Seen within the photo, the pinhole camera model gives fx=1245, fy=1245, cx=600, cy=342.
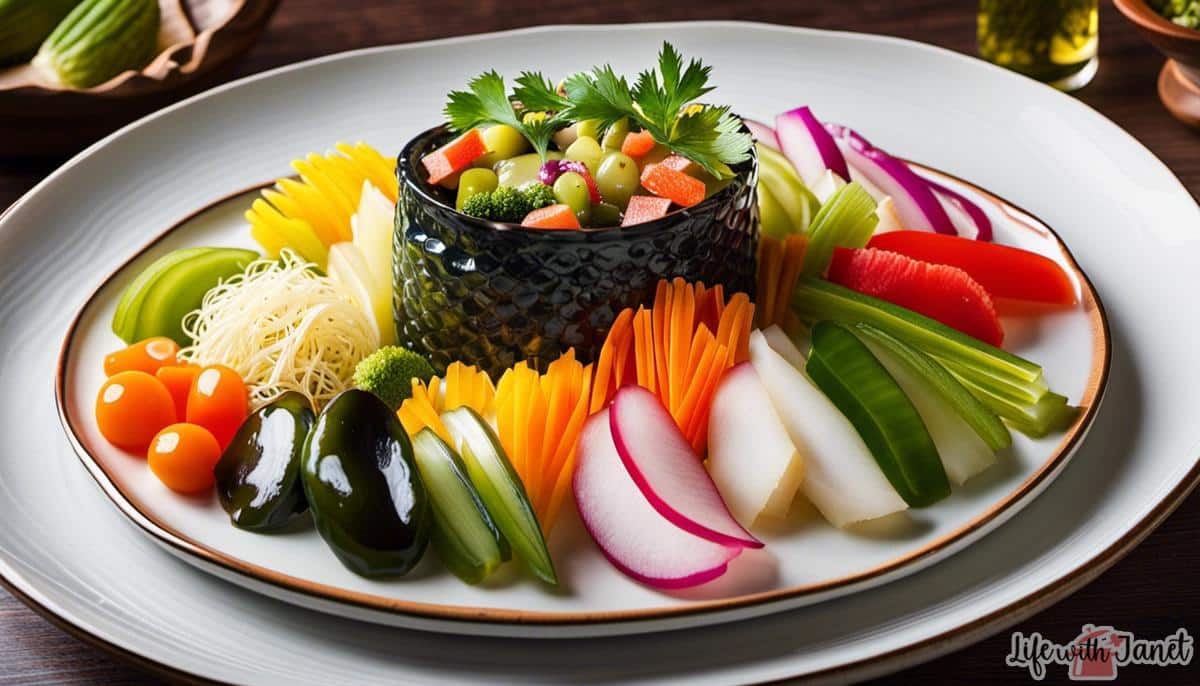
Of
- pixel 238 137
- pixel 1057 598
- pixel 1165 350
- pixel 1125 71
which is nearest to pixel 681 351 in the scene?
pixel 1057 598

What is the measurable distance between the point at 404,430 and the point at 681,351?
589 mm

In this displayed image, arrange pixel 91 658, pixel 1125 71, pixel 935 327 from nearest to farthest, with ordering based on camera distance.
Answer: pixel 91 658 < pixel 935 327 < pixel 1125 71

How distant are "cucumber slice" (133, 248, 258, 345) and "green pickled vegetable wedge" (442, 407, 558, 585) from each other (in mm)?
964

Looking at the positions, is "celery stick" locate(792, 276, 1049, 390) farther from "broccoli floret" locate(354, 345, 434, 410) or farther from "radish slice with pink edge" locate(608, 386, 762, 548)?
"broccoli floret" locate(354, 345, 434, 410)

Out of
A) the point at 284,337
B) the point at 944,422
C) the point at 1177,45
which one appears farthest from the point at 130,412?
the point at 1177,45

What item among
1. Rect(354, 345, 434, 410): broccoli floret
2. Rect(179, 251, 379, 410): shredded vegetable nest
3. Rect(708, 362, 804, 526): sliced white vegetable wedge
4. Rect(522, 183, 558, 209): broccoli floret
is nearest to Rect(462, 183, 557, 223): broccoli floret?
Rect(522, 183, 558, 209): broccoli floret

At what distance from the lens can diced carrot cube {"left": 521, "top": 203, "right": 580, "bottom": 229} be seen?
257 cm

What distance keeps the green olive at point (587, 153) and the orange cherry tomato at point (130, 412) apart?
1.03 metres

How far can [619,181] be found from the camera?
2719 mm

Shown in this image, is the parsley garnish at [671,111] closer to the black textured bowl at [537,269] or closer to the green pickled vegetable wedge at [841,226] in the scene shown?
the black textured bowl at [537,269]

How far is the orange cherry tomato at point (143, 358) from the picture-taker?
9.08 ft

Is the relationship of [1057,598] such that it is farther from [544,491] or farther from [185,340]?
[185,340]

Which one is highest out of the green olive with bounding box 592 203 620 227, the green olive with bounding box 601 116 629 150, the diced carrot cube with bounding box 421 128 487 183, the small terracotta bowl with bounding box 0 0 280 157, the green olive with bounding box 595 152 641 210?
the small terracotta bowl with bounding box 0 0 280 157

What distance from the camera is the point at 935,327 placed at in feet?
8.83
